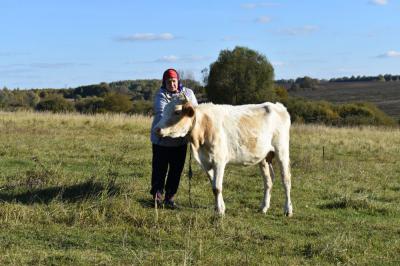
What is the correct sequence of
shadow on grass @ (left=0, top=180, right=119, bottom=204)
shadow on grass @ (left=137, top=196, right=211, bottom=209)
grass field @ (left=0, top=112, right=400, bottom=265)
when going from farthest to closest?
shadow on grass @ (left=137, top=196, right=211, bottom=209), shadow on grass @ (left=0, top=180, right=119, bottom=204), grass field @ (left=0, top=112, right=400, bottom=265)

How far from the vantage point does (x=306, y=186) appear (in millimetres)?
12516

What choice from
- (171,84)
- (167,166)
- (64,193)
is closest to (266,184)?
(167,166)

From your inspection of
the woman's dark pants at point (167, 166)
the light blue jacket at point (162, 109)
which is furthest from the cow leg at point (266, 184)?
the light blue jacket at point (162, 109)

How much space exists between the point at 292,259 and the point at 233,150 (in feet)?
9.72

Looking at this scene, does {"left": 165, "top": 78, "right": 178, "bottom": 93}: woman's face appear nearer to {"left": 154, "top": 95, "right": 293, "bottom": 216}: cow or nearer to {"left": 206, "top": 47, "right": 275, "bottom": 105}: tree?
{"left": 154, "top": 95, "right": 293, "bottom": 216}: cow

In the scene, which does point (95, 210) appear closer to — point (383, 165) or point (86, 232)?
point (86, 232)

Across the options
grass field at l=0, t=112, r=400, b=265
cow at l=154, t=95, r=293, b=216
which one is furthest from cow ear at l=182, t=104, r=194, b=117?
grass field at l=0, t=112, r=400, b=265

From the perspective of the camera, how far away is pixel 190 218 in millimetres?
8328

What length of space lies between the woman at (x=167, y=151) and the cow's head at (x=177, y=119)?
2.09ft

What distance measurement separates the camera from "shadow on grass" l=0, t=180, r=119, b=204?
938 cm

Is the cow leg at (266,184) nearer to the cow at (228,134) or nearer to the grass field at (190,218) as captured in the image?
the cow at (228,134)

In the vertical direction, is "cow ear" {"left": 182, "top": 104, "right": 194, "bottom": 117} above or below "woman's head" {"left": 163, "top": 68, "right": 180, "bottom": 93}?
below

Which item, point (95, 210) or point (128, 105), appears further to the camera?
point (128, 105)

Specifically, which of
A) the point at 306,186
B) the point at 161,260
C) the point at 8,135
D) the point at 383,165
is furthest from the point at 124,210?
the point at 8,135
